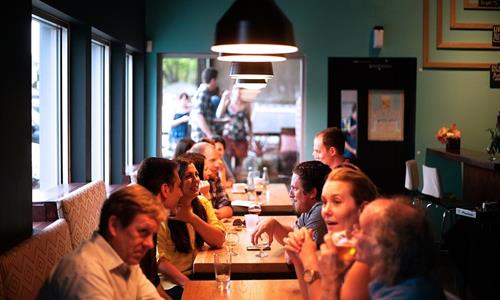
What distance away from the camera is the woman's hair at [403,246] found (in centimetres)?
209

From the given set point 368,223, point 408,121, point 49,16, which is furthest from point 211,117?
point 368,223

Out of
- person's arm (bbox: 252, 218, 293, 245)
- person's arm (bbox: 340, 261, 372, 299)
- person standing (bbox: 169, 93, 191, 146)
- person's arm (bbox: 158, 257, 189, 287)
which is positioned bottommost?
person's arm (bbox: 158, 257, 189, 287)

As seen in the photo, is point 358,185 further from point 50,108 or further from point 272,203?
point 272,203

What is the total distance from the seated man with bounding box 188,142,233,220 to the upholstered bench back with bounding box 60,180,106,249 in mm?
1108

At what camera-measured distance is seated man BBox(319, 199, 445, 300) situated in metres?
2.09

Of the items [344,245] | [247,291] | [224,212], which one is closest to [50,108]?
[224,212]

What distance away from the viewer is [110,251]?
98.7 inches

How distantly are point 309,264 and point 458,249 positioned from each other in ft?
16.1

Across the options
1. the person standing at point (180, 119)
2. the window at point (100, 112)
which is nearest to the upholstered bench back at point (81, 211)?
the window at point (100, 112)

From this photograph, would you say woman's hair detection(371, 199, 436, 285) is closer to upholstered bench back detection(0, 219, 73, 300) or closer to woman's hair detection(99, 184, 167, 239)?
woman's hair detection(99, 184, 167, 239)

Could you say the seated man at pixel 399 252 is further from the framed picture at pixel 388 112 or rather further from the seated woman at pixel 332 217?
the framed picture at pixel 388 112

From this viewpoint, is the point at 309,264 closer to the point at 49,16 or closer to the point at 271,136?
the point at 49,16

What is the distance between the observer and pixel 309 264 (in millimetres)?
2932

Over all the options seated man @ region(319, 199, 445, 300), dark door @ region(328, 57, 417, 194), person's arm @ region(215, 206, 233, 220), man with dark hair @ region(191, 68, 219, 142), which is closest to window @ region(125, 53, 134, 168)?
man with dark hair @ region(191, 68, 219, 142)
